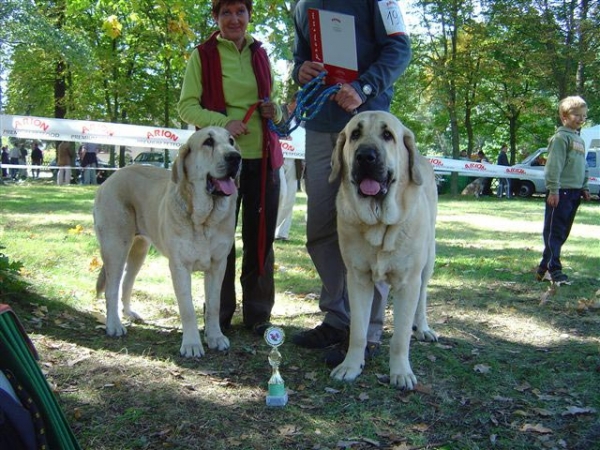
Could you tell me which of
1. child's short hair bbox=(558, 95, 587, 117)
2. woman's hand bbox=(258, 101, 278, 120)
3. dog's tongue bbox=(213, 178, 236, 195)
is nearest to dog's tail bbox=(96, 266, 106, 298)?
dog's tongue bbox=(213, 178, 236, 195)

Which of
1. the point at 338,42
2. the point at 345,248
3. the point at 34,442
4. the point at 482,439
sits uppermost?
the point at 338,42

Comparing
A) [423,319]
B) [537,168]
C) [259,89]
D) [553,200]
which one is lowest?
[423,319]

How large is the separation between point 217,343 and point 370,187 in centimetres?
161

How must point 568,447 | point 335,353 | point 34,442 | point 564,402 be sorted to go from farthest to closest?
point 335,353
point 564,402
point 568,447
point 34,442

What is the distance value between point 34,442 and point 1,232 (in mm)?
7049

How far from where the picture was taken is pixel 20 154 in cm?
3092

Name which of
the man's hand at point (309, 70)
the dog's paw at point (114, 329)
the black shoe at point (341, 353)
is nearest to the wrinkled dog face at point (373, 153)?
the man's hand at point (309, 70)

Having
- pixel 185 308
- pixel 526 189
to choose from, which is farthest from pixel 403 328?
pixel 526 189

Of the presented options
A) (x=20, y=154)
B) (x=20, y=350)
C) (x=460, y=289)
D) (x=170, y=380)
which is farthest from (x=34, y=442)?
(x=20, y=154)

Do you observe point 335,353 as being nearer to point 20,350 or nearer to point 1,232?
point 20,350

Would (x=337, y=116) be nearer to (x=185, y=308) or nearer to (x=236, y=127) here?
(x=236, y=127)

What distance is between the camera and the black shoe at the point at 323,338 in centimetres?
397

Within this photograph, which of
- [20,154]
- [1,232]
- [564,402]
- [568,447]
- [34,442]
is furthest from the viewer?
[20,154]

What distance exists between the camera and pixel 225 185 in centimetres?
368
